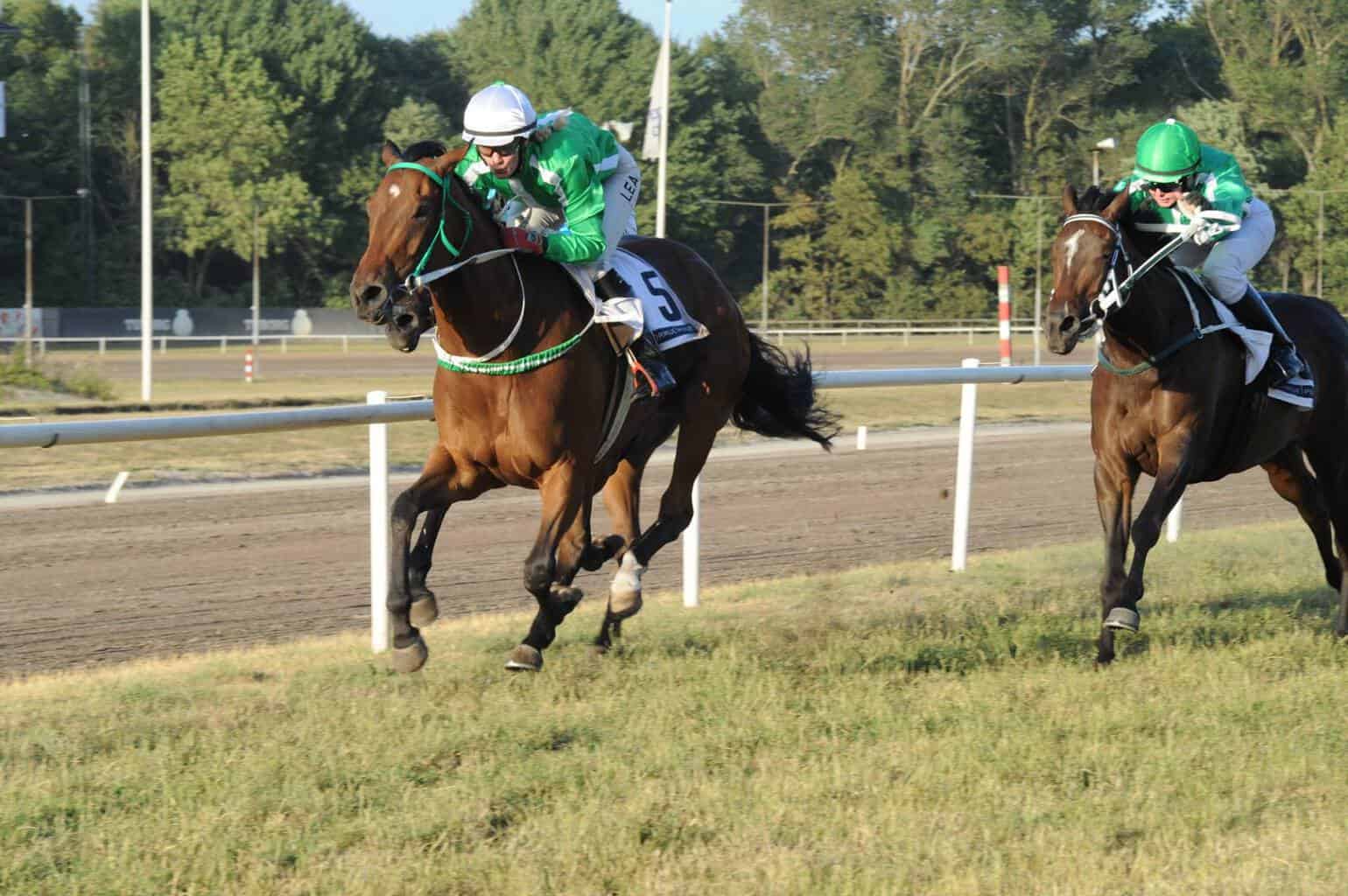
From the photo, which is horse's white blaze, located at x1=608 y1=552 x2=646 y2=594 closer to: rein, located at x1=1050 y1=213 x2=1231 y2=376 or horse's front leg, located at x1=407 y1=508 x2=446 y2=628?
horse's front leg, located at x1=407 y1=508 x2=446 y2=628

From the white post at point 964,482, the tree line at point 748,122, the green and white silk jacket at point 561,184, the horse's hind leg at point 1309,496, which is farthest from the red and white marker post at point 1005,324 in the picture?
the tree line at point 748,122

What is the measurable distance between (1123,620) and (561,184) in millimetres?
2416

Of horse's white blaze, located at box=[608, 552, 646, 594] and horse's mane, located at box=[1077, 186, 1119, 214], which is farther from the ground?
horse's mane, located at box=[1077, 186, 1119, 214]

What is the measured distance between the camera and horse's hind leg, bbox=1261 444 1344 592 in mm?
6852

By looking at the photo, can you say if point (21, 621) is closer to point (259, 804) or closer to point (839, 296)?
point (259, 804)

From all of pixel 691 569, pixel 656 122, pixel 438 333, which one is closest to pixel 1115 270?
pixel 438 333

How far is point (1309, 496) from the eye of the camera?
272 inches

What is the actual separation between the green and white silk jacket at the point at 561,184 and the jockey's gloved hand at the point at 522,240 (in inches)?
2.4

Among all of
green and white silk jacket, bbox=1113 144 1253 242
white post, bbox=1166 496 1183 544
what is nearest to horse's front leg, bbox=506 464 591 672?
green and white silk jacket, bbox=1113 144 1253 242

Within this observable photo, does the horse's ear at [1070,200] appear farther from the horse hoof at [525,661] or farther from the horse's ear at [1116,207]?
the horse hoof at [525,661]

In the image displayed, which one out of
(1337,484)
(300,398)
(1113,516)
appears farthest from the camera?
(300,398)

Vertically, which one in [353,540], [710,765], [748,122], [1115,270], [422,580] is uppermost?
[748,122]

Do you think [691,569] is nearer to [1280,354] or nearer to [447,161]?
[1280,354]

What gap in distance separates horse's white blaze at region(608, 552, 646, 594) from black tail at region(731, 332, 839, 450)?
1.18 meters
